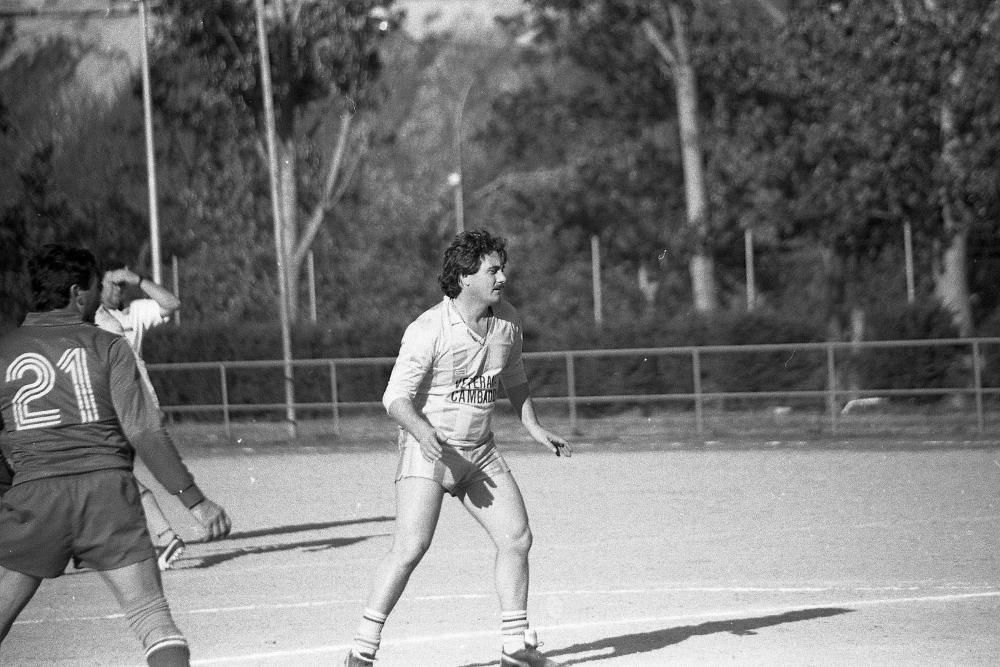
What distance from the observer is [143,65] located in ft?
102

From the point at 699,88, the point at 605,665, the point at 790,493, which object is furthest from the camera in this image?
the point at 699,88

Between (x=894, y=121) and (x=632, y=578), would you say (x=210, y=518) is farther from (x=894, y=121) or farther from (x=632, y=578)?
(x=894, y=121)

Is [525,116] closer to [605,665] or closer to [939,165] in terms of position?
[939,165]

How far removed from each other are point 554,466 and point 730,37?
67.5ft

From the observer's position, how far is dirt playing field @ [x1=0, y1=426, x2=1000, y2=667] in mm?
7609

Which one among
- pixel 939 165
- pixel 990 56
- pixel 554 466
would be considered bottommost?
pixel 554 466

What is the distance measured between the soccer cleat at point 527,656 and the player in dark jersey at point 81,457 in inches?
74.0

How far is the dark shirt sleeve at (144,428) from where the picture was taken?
201 inches

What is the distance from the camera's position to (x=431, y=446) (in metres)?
6.45

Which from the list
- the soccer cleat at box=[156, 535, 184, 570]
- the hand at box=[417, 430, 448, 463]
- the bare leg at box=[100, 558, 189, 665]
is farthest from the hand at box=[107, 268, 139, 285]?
the bare leg at box=[100, 558, 189, 665]

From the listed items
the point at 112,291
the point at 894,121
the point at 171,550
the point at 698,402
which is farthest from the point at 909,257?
the point at 112,291

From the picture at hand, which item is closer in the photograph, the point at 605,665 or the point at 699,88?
the point at 605,665

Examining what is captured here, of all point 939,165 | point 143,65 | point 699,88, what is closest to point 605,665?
point 939,165

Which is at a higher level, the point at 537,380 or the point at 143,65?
the point at 143,65
